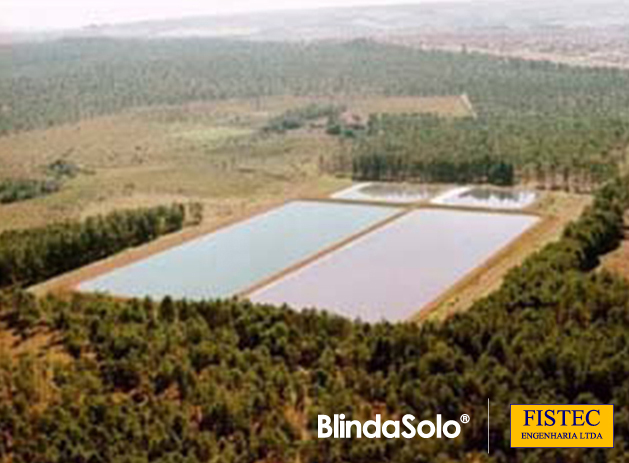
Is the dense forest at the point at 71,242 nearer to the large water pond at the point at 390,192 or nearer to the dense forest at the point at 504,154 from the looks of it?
the large water pond at the point at 390,192

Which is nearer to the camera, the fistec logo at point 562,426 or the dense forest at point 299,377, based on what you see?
the fistec logo at point 562,426

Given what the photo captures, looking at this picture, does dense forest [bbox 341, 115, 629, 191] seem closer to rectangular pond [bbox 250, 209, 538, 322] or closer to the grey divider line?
the grey divider line

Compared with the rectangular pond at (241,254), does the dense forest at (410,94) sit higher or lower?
higher

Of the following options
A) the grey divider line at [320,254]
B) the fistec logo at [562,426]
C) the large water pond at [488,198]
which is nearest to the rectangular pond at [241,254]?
the grey divider line at [320,254]

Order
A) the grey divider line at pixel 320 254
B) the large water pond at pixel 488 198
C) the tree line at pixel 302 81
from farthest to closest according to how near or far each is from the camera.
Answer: the tree line at pixel 302 81 → the large water pond at pixel 488 198 → the grey divider line at pixel 320 254

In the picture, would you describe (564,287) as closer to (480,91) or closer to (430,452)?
(430,452)

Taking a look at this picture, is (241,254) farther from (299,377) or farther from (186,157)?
(186,157)

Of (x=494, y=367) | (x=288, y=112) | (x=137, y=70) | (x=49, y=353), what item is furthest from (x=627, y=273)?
(x=137, y=70)

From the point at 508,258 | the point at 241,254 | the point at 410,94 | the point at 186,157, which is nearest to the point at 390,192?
the point at 241,254
